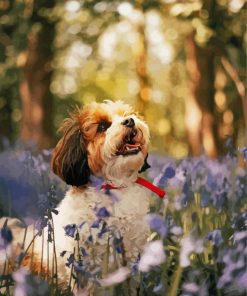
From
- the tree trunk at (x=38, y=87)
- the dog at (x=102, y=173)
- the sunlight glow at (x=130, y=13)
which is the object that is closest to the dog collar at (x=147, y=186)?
the dog at (x=102, y=173)

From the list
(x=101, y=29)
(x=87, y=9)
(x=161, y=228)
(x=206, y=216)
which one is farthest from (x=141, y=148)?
(x=101, y=29)

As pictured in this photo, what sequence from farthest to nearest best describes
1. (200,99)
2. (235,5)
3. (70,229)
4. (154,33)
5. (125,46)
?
1. (200,99)
2. (125,46)
3. (235,5)
4. (154,33)
5. (70,229)

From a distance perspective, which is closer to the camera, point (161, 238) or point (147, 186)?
point (161, 238)

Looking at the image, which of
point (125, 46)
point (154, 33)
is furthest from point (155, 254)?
point (125, 46)

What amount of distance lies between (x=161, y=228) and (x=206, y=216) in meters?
2.68

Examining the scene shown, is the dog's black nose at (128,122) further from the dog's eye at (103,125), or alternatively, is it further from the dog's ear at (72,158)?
the dog's ear at (72,158)

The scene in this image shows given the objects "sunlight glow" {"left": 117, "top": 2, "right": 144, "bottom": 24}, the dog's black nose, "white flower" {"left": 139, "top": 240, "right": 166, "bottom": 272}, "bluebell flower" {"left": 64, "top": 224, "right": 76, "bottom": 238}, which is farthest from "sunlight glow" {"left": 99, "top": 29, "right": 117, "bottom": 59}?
"white flower" {"left": 139, "top": 240, "right": 166, "bottom": 272}

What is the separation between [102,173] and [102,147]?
0.18m

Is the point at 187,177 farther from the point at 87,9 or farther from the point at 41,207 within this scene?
the point at 87,9

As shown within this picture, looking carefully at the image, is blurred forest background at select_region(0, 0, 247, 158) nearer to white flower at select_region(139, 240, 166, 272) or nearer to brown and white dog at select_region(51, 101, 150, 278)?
brown and white dog at select_region(51, 101, 150, 278)

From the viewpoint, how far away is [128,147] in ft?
12.7

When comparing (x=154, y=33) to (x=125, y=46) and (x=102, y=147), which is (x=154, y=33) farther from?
(x=102, y=147)

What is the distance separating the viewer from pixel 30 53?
8.17 metres

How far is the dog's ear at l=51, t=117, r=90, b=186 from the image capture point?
3697 millimetres
